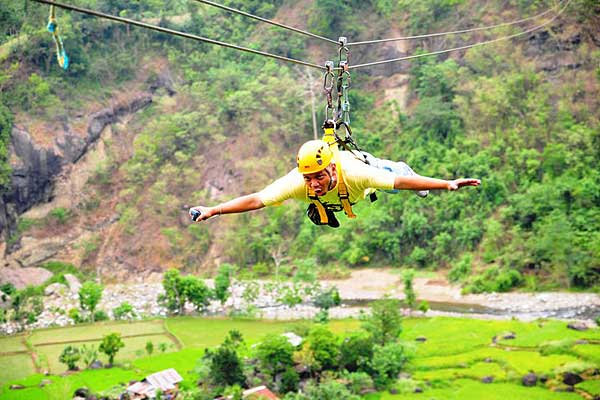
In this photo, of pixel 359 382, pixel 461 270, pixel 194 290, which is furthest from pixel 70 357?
pixel 461 270

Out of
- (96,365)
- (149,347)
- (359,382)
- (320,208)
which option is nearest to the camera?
(320,208)

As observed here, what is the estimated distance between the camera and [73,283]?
25.1m

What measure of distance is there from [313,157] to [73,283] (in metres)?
22.6

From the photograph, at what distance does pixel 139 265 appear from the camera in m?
27.6

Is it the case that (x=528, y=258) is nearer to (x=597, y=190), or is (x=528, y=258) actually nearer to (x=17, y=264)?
(x=597, y=190)

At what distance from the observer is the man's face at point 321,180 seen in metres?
4.07

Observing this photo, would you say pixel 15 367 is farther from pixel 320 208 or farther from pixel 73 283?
pixel 320 208

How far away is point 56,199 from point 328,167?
2617 centimetres

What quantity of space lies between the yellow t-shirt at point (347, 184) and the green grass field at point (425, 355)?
34.1 feet

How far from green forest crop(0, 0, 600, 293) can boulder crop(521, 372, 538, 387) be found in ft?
22.4

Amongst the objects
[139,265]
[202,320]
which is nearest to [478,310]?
[202,320]

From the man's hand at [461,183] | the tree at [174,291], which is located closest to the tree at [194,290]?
the tree at [174,291]

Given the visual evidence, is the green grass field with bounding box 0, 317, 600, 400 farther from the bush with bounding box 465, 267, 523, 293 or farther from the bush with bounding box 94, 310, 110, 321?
the bush with bounding box 465, 267, 523, 293

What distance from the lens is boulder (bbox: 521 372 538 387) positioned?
46.2 ft
